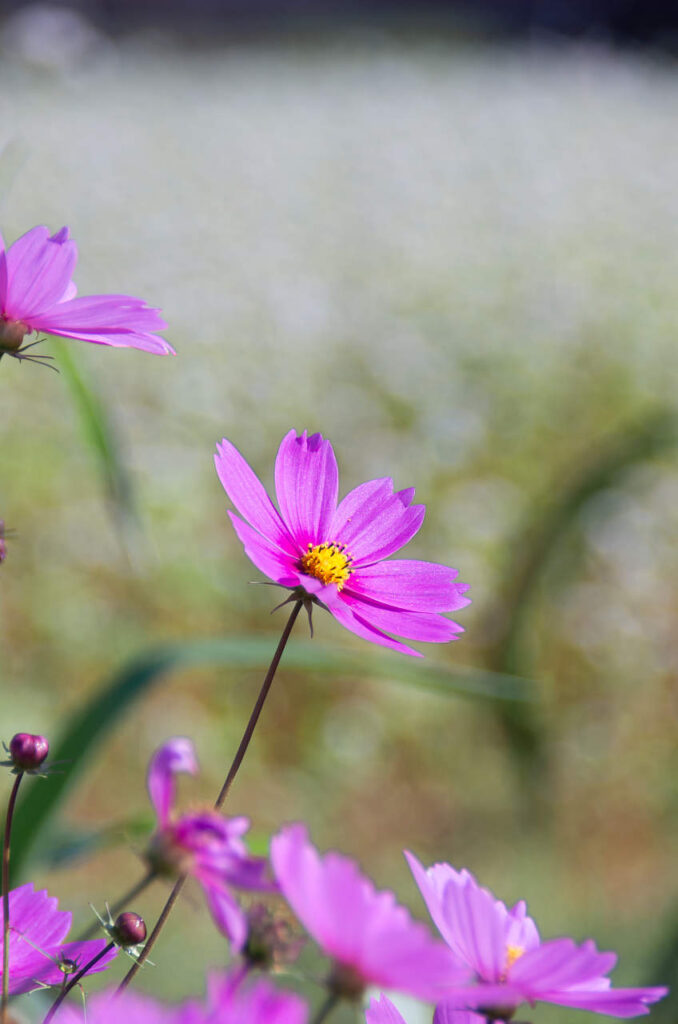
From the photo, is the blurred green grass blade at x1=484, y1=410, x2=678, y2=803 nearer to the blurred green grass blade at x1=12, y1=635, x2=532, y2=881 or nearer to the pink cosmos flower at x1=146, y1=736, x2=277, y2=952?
the blurred green grass blade at x1=12, y1=635, x2=532, y2=881

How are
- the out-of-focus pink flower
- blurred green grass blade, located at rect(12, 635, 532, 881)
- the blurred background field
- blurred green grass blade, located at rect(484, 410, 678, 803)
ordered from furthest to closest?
the blurred background field → blurred green grass blade, located at rect(484, 410, 678, 803) → blurred green grass blade, located at rect(12, 635, 532, 881) → the out-of-focus pink flower

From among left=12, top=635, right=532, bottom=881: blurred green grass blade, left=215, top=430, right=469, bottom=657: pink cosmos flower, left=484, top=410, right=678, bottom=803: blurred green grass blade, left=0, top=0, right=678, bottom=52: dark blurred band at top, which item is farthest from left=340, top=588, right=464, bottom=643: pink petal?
left=0, top=0, right=678, bottom=52: dark blurred band at top

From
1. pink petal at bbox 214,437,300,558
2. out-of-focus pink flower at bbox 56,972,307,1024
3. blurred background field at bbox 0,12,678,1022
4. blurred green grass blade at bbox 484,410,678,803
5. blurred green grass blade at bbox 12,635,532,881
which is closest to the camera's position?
out-of-focus pink flower at bbox 56,972,307,1024

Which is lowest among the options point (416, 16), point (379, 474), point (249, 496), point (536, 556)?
point (249, 496)

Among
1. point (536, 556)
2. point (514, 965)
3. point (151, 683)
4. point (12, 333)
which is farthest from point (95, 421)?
point (536, 556)

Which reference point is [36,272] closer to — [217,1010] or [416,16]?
[217,1010]

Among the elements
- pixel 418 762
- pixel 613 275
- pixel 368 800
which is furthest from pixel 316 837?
pixel 613 275

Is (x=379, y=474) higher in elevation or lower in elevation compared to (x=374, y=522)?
higher
